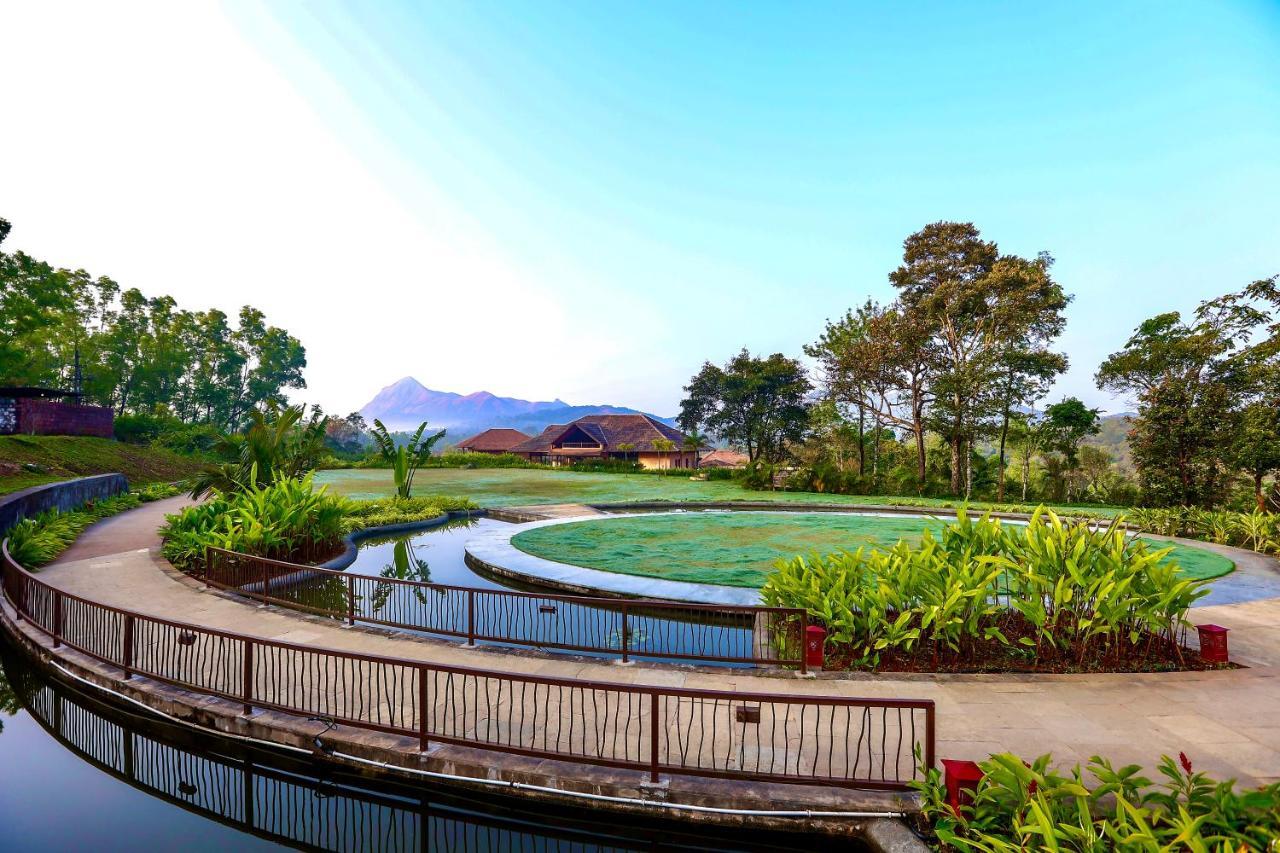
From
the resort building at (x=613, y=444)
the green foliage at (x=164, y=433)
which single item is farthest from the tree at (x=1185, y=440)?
the green foliage at (x=164, y=433)

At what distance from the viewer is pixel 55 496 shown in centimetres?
1742

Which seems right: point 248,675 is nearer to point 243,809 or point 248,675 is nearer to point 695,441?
point 243,809

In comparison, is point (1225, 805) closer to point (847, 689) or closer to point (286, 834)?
point (847, 689)

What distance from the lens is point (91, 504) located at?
65.7 ft

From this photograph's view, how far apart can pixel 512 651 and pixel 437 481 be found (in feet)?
118

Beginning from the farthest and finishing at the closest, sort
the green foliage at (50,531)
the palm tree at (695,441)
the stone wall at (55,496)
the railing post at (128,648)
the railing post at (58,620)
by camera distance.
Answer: the palm tree at (695,441) < the stone wall at (55,496) < the green foliage at (50,531) < the railing post at (58,620) < the railing post at (128,648)

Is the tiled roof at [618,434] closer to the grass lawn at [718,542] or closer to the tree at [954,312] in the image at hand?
the tree at [954,312]

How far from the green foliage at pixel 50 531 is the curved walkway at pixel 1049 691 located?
454 cm

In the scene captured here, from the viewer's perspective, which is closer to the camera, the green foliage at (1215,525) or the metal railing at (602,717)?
the metal railing at (602,717)

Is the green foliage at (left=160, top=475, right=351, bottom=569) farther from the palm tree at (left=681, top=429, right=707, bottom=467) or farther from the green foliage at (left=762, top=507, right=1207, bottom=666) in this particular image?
the palm tree at (left=681, top=429, right=707, bottom=467)

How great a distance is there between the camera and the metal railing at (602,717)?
464cm

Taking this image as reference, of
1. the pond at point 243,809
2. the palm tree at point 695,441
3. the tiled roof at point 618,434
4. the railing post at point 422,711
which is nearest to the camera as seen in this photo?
the pond at point 243,809

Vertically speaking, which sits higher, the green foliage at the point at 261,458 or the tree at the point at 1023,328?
the tree at the point at 1023,328

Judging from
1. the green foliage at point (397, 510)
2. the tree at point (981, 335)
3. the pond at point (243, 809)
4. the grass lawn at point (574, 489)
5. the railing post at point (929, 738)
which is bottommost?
the grass lawn at point (574, 489)
